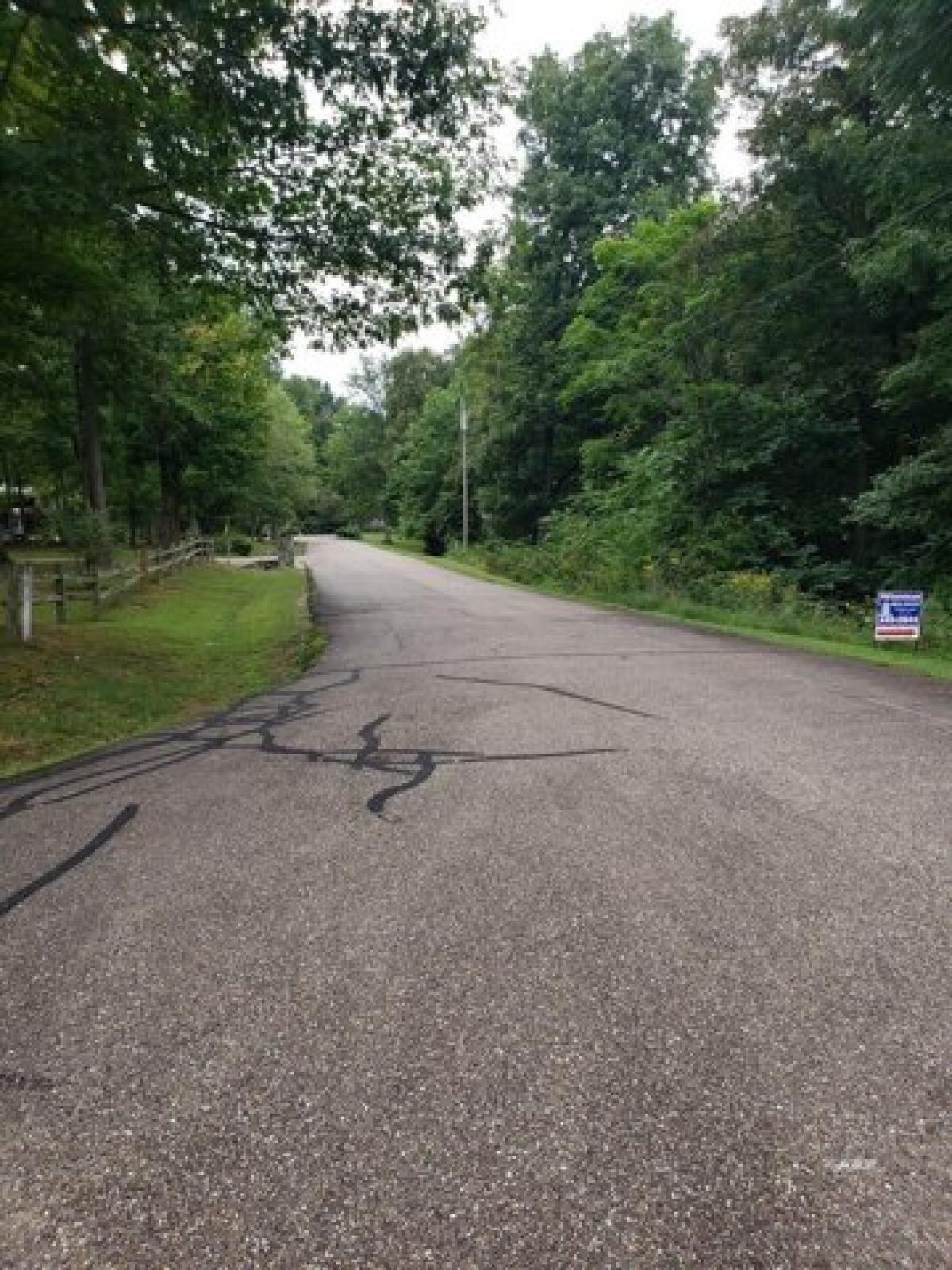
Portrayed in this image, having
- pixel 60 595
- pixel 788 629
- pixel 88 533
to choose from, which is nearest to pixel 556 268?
pixel 88 533

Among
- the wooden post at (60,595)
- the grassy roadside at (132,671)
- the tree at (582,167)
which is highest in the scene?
the tree at (582,167)

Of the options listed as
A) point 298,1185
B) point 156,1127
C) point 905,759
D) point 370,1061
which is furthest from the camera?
point 905,759

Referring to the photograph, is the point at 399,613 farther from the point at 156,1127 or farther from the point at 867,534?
the point at 156,1127

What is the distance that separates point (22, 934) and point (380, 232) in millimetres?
8492

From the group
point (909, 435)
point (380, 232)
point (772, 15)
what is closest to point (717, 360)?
point (909, 435)

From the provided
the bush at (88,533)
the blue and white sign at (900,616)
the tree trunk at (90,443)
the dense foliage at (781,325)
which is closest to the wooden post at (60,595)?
the bush at (88,533)

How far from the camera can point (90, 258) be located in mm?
8969

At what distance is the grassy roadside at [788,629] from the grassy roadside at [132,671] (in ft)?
23.7

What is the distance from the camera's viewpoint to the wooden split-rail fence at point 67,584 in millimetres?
10125

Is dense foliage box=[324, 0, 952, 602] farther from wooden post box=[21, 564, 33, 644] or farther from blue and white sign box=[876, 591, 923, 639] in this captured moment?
wooden post box=[21, 564, 33, 644]

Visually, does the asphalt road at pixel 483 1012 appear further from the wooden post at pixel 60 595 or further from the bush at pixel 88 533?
the bush at pixel 88 533

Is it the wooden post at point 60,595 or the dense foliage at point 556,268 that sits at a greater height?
the dense foliage at point 556,268

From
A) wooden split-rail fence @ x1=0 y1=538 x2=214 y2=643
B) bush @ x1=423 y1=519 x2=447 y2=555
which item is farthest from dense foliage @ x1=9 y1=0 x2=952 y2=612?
bush @ x1=423 y1=519 x2=447 y2=555

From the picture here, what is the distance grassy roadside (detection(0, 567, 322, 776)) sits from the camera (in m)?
6.82
